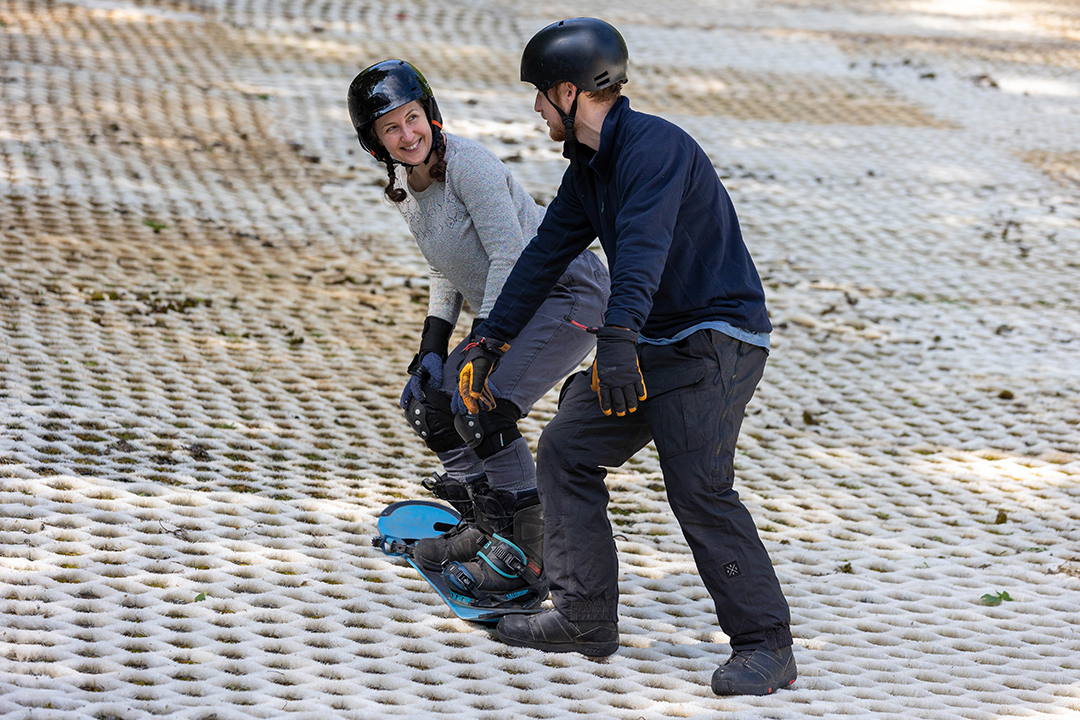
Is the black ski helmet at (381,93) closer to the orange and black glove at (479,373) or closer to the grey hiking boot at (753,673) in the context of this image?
the orange and black glove at (479,373)

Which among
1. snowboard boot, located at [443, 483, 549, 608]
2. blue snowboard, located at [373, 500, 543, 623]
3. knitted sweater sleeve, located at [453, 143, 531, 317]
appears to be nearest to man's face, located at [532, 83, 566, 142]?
knitted sweater sleeve, located at [453, 143, 531, 317]

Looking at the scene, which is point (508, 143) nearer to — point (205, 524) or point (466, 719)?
point (205, 524)

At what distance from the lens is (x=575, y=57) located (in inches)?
118

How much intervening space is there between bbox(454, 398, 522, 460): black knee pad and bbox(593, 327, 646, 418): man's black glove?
29.5 inches

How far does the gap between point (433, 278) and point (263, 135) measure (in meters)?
7.91

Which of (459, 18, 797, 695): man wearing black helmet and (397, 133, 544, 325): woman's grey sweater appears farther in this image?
(397, 133, 544, 325): woman's grey sweater

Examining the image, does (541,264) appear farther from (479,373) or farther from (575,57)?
(575,57)

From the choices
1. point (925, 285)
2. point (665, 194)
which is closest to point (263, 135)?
point (925, 285)

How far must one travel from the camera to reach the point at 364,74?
135 inches

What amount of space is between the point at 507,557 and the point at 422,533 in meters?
0.73

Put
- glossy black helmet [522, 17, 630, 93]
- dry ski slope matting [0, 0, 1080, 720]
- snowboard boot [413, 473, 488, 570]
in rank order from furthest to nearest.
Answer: snowboard boot [413, 473, 488, 570]
dry ski slope matting [0, 0, 1080, 720]
glossy black helmet [522, 17, 630, 93]

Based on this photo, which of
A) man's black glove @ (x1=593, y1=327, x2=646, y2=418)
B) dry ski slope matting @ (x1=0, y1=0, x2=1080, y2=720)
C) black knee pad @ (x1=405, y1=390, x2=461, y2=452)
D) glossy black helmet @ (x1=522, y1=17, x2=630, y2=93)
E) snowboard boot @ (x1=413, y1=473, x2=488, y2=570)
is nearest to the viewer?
man's black glove @ (x1=593, y1=327, x2=646, y2=418)

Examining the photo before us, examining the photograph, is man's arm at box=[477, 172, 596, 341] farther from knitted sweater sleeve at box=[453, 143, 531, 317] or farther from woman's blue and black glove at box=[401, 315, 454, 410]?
woman's blue and black glove at box=[401, 315, 454, 410]

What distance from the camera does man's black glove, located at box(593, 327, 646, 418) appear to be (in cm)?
277
